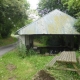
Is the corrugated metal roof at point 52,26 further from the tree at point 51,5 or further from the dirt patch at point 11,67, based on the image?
the tree at point 51,5

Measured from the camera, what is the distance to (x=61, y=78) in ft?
19.0

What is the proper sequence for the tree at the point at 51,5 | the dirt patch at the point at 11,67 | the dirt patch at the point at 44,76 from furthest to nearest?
the tree at the point at 51,5 < the dirt patch at the point at 11,67 < the dirt patch at the point at 44,76

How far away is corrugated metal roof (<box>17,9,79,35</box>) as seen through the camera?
12.5m

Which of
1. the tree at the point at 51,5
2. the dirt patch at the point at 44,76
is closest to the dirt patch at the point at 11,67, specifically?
the dirt patch at the point at 44,76

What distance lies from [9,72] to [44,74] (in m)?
2.60

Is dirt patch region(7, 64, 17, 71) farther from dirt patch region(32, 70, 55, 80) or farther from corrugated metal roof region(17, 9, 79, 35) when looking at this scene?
corrugated metal roof region(17, 9, 79, 35)

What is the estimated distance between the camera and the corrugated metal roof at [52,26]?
1246 centimetres

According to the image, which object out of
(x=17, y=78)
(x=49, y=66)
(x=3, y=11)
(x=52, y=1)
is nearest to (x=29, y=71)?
(x=17, y=78)

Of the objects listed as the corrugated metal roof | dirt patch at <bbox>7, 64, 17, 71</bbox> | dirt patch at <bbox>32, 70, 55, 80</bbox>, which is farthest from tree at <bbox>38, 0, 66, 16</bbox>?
dirt patch at <bbox>32, 70, 55, 80</bbox>

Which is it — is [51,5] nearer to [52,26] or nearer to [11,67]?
[52,26]

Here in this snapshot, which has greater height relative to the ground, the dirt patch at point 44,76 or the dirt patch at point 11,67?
the dirt patch at point 44,76

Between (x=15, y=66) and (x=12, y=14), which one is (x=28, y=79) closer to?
(x=15, y=66)

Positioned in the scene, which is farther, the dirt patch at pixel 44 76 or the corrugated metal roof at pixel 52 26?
the corrugated metal roof at pixel 52 26

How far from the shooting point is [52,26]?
1302 centimetres
